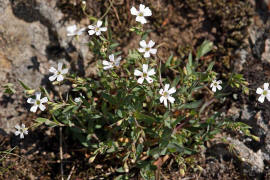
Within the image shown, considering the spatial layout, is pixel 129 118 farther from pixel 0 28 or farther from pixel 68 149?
pixel 0 28

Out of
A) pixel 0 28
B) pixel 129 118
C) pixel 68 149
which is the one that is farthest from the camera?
pixel 68 149

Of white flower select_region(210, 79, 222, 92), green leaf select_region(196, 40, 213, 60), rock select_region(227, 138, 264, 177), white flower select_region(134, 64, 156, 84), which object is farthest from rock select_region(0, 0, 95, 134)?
rock select_region(227, 138, 264, 177)

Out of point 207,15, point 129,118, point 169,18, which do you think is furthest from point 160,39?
point 129,118

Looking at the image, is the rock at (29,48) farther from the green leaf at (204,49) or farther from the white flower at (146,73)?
the green leaf at (204,49)

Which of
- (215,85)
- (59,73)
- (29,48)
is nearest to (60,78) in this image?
(59,73)

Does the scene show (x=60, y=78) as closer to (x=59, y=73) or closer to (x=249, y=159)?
(x=59, y=73)

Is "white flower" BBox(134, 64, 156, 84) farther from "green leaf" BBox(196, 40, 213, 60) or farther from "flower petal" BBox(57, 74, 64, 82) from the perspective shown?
"green leaf" BBox(196, 40, 213, 60)
